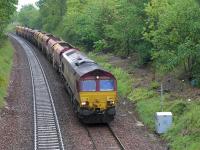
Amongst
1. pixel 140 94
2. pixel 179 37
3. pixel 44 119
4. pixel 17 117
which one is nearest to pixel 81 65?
pixel 44 119

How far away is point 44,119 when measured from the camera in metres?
24.9

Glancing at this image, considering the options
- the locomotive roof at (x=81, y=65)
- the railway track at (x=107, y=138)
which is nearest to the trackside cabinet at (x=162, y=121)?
the railway track at (x=107, y=138)

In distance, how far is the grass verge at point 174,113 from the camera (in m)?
20.3

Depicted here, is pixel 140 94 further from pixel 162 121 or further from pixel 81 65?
pixel 162 121

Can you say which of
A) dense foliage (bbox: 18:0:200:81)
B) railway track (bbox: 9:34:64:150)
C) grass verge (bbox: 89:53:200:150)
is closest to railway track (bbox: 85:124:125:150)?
railway track (bbox: 9:34:64:150)

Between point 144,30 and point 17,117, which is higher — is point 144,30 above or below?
above

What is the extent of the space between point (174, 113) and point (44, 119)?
7360 mm

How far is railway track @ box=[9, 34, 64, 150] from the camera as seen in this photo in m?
20.8

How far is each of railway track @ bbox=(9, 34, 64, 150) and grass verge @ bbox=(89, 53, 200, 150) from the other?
5.18m

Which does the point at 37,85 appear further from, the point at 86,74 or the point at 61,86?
the point at 86,74

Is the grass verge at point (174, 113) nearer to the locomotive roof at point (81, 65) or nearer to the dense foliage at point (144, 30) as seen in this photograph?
the dense foliage at point (144, 30)

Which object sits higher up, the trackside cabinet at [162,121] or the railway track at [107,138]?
the trackside cabinet at [162,121]

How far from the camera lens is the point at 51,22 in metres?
89.3

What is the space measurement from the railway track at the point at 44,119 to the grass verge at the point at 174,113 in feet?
17.0
